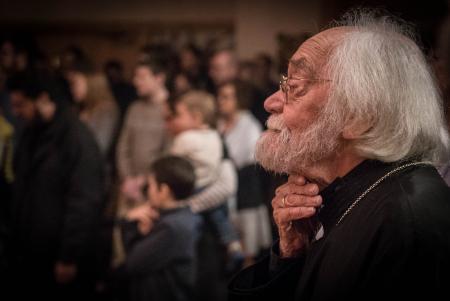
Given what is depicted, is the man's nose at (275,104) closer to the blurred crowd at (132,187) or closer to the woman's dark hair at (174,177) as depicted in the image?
the blurred crowd at (132,187)

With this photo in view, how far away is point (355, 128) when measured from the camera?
5.60ft

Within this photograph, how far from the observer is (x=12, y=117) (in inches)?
198

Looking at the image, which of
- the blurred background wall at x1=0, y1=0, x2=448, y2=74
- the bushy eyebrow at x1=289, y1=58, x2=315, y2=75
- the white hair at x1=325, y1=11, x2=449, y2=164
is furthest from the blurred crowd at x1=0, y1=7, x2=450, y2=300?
the blurred background wall at x1=0, y1=0, x2=448, y2=74

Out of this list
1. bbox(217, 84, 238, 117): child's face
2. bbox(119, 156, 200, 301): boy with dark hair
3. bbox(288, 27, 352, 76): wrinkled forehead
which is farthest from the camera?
bbox(217, 84, 238, 117): child's face

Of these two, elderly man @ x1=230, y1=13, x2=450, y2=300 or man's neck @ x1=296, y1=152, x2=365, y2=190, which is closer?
elderly man @ x1=230, y1=13, x2=450, y2=300

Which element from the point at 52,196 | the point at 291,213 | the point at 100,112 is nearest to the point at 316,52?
the point at 291,213

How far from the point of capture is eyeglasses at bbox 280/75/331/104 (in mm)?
1783

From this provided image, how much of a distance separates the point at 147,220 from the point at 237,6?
608 centimetres

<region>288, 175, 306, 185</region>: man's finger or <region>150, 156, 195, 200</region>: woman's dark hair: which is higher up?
<region>288, 175, 306, 185</region>: man's finger

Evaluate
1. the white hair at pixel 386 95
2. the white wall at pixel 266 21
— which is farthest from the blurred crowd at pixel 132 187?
the white wall at pixel 266 21

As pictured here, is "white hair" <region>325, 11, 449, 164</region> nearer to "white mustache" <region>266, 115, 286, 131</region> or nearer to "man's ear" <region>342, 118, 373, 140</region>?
"man's ear" <region>342, 118, 373, 140</region>

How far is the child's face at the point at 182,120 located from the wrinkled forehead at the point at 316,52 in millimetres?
2512

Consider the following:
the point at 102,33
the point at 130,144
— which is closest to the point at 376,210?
the point at 130,144

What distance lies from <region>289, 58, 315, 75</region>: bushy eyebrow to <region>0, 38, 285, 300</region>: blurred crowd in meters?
1.11
